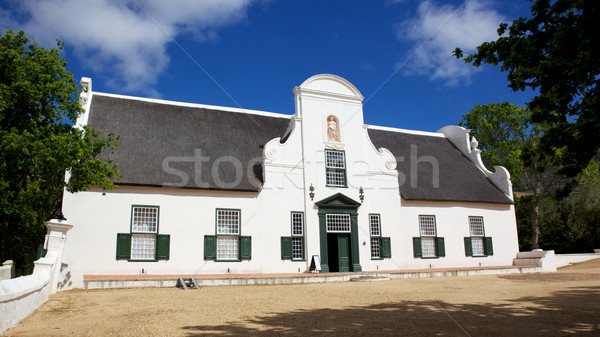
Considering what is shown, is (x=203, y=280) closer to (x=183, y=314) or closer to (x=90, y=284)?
(x=90, y=284)

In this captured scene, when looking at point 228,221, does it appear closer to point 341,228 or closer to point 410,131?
point 341,228

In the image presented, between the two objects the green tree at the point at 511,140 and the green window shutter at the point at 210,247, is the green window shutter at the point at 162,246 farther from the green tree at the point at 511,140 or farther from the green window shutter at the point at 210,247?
the green tree at the point at 511,140

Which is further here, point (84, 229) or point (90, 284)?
point (84, 229)

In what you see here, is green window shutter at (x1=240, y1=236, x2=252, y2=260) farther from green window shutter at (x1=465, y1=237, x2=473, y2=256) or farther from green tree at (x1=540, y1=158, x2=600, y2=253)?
green tree at (x1=540, y1=158, x2=600, y2=253)

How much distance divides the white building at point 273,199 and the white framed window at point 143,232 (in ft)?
0.18

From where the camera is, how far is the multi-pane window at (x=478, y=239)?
78.0 ft

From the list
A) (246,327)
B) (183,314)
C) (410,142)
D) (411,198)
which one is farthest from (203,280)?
(410,142)

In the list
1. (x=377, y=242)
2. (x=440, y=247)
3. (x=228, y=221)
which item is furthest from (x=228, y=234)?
(x=440, y=247)

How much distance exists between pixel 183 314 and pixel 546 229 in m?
34.9

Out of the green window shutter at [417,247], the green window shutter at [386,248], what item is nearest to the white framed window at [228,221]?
the green window shutter at [386,248]

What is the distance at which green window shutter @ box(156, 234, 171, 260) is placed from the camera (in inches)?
688

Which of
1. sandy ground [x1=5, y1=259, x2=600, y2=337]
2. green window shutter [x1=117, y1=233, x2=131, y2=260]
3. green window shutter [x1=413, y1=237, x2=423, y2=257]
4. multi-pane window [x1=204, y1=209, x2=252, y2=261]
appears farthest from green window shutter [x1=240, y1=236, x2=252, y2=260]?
green window shutter [x1=413, y1=237, x2=423, y2=257]

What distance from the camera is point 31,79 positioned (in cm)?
1501

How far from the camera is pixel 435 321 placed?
8398mm
